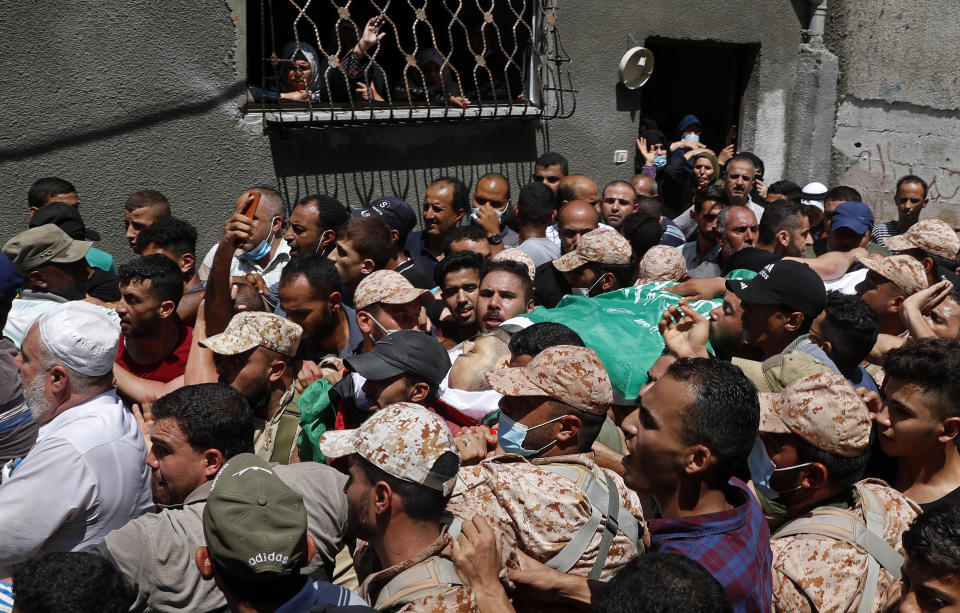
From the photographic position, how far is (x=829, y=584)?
2.41 meters

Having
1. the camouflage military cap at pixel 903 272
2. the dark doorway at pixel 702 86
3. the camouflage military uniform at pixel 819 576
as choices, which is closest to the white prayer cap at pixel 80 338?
the camouflage military uniform at pixel 819 576

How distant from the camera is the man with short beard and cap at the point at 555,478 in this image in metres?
2.48

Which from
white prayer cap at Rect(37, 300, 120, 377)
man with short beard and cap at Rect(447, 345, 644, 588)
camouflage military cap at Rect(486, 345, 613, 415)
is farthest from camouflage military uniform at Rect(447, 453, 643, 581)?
white prayer cap at Rect(37, 300, 120, 377)

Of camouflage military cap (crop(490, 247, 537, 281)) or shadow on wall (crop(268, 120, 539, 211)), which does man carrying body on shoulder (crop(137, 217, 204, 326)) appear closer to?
shadow on wall (crop(268, 120, 539, 211))

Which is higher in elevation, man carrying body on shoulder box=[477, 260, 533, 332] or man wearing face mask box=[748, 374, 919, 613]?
man wearing face mask box=[748, 374, 919, 613]

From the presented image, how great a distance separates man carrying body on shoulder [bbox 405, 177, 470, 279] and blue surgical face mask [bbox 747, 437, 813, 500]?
3867mm

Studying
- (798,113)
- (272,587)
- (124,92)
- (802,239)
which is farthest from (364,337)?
(798,113)

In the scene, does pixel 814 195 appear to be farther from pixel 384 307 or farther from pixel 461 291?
pixel 384 307

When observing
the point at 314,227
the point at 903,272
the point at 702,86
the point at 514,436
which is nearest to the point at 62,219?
the point at 314,227

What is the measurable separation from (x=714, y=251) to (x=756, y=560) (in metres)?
4.63

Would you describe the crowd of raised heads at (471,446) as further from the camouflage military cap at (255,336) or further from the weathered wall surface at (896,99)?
the weathered wall surface at (896,99)

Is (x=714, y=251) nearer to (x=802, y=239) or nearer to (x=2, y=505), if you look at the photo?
(x=802, y=239)

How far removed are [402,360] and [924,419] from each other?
206cm

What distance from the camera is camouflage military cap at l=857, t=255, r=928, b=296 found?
466 centimetres
